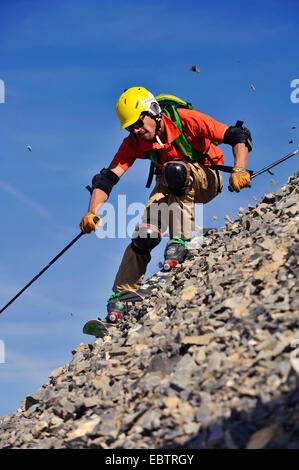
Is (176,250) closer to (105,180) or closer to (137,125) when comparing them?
(105,180)

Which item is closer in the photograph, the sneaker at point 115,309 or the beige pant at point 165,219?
the sneaker at point 115,309

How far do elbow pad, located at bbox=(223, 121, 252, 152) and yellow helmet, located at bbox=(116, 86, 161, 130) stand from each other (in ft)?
4.03

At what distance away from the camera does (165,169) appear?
9.14 meters

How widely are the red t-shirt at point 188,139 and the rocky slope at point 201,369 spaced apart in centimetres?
176

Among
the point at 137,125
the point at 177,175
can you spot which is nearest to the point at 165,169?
the point at 177,175

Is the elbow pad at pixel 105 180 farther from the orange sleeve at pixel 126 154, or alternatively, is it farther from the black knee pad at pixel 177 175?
the black knee pad at pixel 177 175

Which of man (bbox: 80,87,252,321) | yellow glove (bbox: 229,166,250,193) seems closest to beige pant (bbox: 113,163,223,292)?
man (bbox: 80,87,252,321)

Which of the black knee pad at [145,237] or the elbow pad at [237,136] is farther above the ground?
the elbow pad at [237,136]

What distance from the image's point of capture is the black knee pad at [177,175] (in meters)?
9.02

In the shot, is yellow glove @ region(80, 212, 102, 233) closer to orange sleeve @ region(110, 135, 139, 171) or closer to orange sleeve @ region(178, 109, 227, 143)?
orange sleeve @ region(110, 135, 139, 171)

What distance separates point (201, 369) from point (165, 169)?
4.57 meters

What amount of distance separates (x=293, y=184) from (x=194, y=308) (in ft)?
12.4

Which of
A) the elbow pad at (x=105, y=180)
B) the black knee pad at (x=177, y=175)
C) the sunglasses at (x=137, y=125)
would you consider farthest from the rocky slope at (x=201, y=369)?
the sunglasses at (x=137, y=125)
